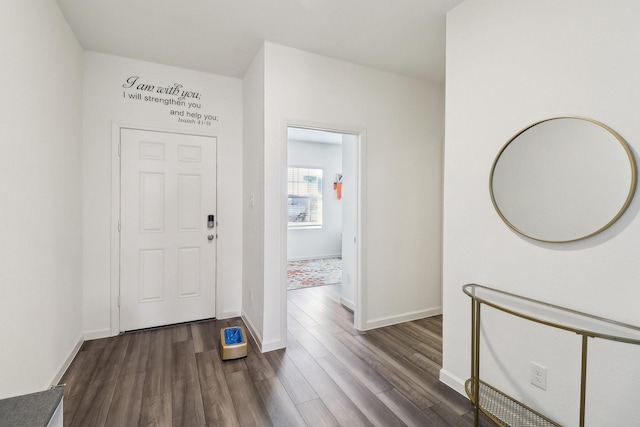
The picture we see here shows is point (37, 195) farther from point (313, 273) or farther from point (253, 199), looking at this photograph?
point (313, 273)

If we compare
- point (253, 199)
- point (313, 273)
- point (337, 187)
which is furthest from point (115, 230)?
point (337, 187)

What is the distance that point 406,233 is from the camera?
130 inches

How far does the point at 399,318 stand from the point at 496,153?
6.84 feet

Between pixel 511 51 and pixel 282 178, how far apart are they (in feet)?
5.96

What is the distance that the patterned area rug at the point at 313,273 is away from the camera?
493cm

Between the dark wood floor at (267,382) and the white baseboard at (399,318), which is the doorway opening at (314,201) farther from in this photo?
the dark wood floor at (267,382)

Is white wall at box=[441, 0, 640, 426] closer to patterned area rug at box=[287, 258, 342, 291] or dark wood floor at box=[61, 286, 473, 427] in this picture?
dark wood floor at box=[61, 286, 473, 427]

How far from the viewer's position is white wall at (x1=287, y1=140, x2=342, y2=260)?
22.6 ft

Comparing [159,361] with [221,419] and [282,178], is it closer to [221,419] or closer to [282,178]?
[221,419]

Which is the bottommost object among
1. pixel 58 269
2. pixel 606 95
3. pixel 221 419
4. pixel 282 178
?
pixel 221 419

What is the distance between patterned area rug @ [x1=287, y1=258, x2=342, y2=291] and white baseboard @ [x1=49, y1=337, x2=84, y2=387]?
2.49m

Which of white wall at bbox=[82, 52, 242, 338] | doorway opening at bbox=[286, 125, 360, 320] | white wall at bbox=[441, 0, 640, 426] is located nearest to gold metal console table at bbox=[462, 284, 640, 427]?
white wall at bbox=[441, 0, 640, 426]


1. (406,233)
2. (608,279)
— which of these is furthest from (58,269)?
(608,279)

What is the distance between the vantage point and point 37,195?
184 centimetres
